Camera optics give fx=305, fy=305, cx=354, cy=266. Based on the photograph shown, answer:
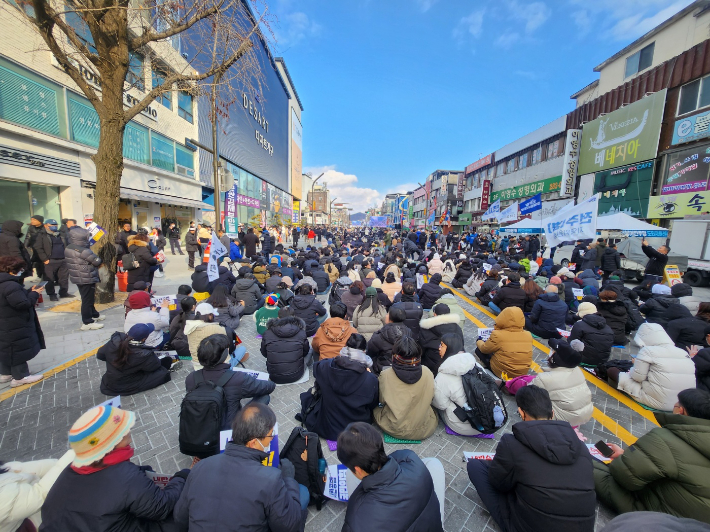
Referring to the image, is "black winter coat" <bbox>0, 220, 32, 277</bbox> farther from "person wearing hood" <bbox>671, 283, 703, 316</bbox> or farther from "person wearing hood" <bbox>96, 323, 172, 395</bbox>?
"person wearing hood" <bbox>671, 283, 703, 316</bbox>

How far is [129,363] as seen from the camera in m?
3.87

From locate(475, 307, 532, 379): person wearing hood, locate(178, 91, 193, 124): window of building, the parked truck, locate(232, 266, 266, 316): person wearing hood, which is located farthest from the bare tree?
the parked truck

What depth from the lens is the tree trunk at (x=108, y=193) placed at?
7027 millimetres

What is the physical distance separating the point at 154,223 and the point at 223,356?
1761 cm

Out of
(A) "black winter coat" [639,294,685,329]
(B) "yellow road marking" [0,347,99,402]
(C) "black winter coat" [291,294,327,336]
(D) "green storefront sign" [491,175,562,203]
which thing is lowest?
(B) "yellow road marking" [0,347,99,402]

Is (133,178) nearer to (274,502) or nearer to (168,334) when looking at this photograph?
(168,334)

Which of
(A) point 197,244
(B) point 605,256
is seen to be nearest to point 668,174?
(B) point 605,256

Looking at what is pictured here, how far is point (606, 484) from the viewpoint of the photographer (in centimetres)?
251

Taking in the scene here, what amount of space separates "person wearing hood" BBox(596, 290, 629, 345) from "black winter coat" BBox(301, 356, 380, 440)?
15.9 ft

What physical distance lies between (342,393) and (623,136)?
22.0 metres

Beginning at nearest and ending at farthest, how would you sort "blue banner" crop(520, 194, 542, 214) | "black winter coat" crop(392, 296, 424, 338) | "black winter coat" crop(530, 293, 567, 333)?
"black winter coat" crop(392, 296, 424, 338), "black winter coat" crop(530, 293, 567, 333), "blue banner" crop(520, 194, 542, 214)

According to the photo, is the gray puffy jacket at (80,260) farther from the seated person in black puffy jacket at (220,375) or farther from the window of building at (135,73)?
the window of building at (135,73)

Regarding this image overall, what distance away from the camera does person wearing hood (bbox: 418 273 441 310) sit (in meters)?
7.34

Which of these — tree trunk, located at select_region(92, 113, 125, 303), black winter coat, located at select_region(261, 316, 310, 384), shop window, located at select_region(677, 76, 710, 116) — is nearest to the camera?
black winter coat, located at select_region(261, 316, 310, 384)
